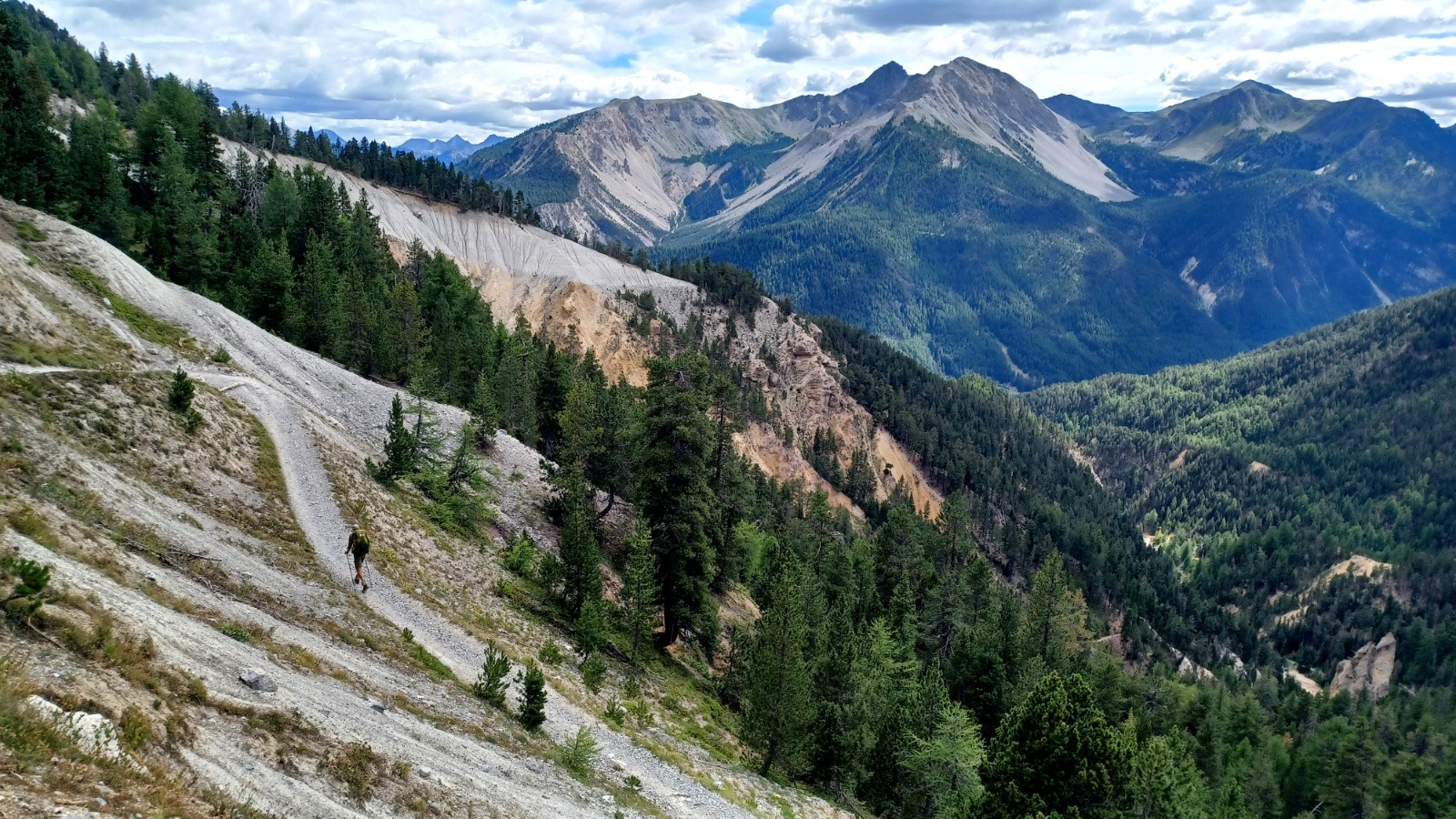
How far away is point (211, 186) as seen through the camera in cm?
7975

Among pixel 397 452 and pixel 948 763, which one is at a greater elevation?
pixel 397 452

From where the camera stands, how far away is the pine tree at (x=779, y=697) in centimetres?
3469

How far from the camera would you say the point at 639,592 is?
37.2 meters

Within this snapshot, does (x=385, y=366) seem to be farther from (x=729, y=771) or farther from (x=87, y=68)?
(x=87, y=68)

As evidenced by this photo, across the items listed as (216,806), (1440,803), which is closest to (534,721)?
(216,806)

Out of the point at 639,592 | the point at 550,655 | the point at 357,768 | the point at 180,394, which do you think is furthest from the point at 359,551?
the point at 357,768

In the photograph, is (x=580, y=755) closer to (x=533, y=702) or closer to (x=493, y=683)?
(x=533, y=702)

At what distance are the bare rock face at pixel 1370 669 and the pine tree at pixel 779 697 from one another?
174 m

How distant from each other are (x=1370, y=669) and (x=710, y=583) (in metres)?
183

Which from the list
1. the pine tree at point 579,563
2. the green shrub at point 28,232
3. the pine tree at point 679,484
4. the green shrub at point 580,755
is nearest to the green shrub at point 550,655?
the pine tree at point 579,563

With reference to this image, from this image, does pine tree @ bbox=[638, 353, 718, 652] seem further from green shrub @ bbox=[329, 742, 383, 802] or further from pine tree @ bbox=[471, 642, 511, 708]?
green shrub @ bbox=[329, 742, 383, 802]

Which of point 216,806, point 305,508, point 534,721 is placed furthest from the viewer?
point 305,508

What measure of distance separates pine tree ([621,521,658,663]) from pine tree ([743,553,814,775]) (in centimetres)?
555

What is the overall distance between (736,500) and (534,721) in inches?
1001
